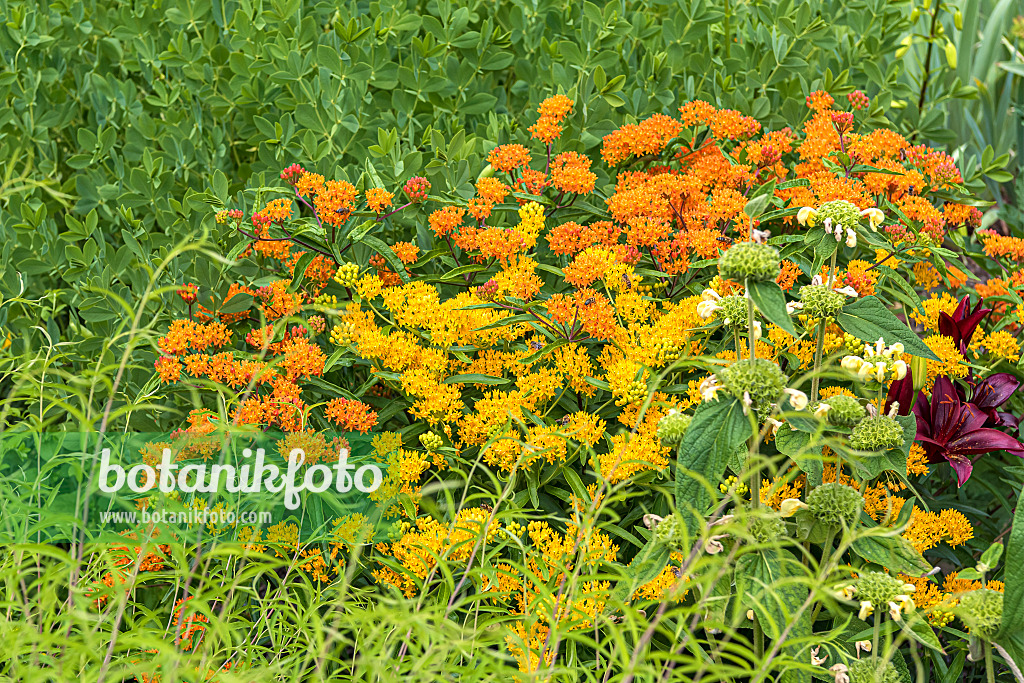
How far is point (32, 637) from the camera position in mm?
938

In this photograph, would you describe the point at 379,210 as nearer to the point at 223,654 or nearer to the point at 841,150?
the point at 223,654

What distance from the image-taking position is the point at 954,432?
5.03 feet

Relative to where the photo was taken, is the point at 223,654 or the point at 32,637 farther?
the point at 223,654

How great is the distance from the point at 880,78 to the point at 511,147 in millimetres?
1259

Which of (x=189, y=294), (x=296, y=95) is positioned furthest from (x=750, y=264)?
(x=296, y=95)

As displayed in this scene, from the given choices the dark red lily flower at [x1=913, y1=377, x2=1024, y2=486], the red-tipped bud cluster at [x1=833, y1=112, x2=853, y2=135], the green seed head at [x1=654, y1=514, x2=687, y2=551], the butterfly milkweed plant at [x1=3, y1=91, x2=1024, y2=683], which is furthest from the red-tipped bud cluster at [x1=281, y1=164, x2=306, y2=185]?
the dark red lily flower at [x1=913, y1=377, x2=1024, y2=486]

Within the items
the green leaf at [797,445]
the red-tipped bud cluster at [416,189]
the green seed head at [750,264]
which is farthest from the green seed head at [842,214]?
the red-tipped bud cluster at [416,189]

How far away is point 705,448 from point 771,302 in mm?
217

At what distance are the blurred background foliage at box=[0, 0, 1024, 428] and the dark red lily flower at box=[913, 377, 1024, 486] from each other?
824 millimetres

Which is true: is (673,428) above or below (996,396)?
above

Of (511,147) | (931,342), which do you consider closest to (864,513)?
(931,342)

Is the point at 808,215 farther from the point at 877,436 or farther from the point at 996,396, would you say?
the point at 996,396

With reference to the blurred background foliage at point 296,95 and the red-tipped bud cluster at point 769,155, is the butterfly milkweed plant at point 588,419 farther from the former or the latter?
the blurred background foliage at point 296,95

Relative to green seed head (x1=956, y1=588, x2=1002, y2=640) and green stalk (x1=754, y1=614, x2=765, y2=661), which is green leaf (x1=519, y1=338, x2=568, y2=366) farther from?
green seed head (x1=956, y1=588, x2=1002, y2=640)
